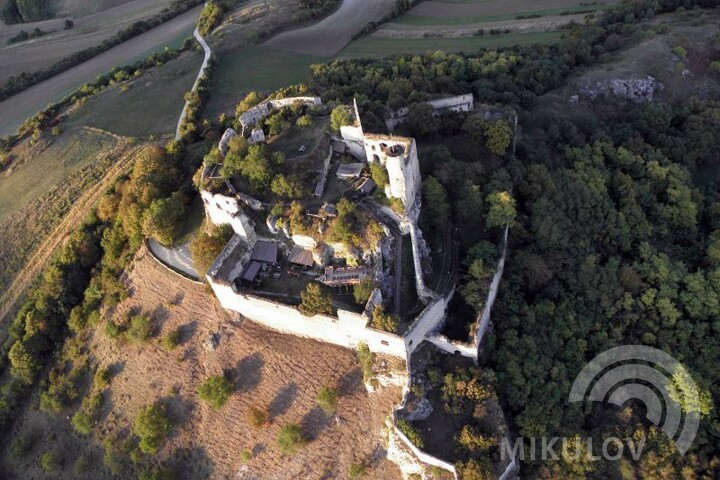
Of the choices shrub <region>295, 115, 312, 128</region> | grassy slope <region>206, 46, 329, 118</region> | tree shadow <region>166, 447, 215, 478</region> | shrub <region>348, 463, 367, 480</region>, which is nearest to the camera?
shrub <region>348, 463, 367, 480</region>

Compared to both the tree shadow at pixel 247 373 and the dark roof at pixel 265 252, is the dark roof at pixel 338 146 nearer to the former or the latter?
the dark roof at pixel 265 252

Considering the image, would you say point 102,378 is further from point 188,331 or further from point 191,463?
point 191,463

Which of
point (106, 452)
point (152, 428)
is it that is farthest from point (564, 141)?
point (106, 452)

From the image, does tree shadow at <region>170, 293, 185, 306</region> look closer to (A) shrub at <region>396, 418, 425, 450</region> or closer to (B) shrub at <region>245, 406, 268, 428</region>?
(B) shrub at <region>245, 406, 268, 428</region>

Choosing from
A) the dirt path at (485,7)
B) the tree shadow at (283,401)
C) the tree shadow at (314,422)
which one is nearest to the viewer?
the tree shadow at (314,422)

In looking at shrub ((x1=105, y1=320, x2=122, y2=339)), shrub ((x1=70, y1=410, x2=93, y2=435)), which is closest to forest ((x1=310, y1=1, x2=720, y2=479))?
shrub ((x1=105, y1=320, x2=122, y2=339))

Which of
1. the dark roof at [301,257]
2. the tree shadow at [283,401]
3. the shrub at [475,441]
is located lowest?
the tree shadow at [283,401]

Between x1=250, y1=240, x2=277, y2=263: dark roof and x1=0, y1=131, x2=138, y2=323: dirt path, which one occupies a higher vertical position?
x1=250, y1=240, x2=277, y2=263: dark roof

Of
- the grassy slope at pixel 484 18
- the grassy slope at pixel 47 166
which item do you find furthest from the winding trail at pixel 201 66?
the grassy slope at pixel 484 18
